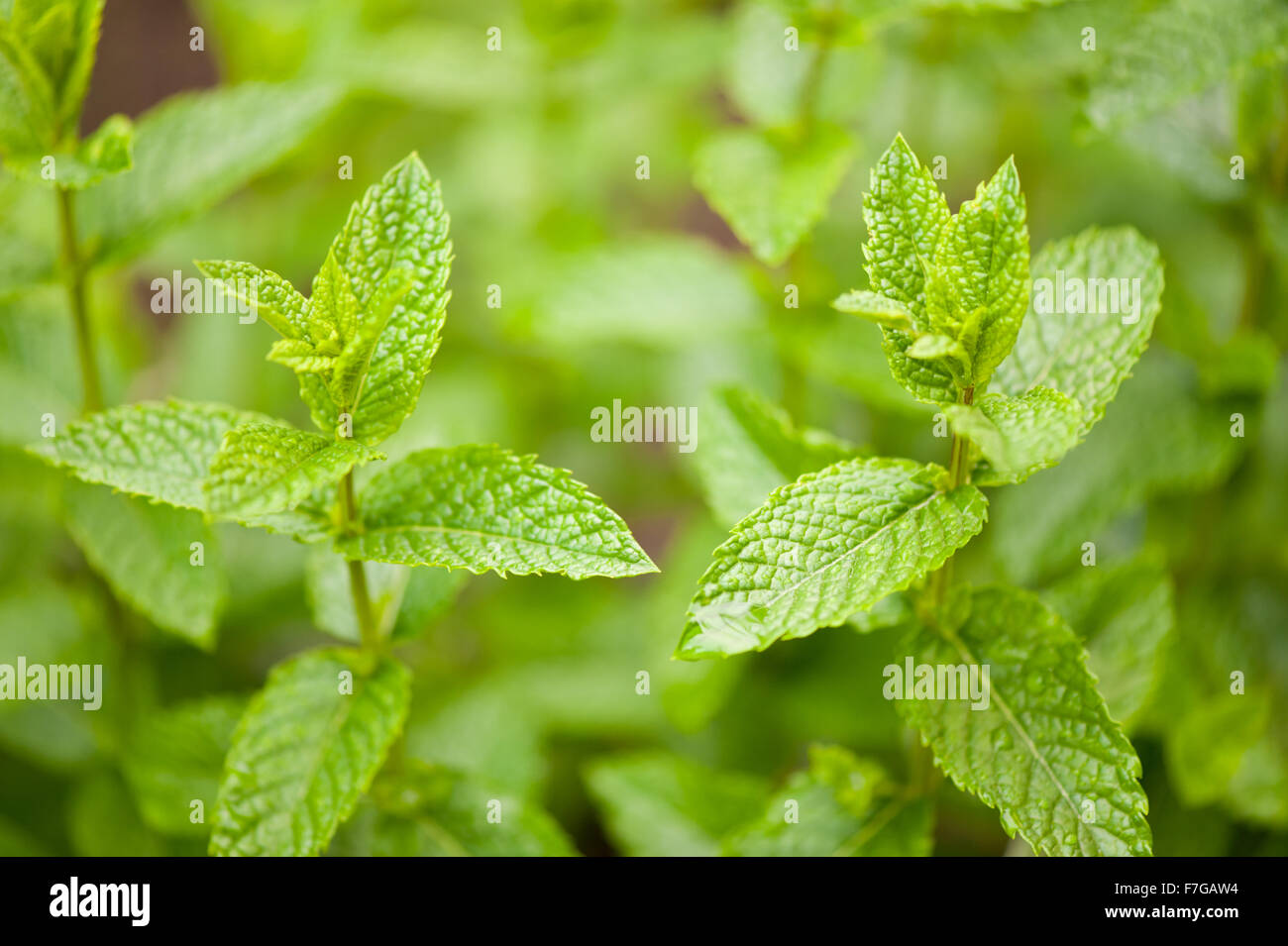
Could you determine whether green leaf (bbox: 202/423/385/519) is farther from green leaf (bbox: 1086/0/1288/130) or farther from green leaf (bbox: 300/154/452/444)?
green leaf (bbox: 1086/0/1288/130)

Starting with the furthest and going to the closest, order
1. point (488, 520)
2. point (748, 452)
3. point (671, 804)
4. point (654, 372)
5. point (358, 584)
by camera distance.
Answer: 1. point (654, 372)
2. point (671, 804)
3. point (748, 452)
4. point (358, 584)
5. point (488, 520)

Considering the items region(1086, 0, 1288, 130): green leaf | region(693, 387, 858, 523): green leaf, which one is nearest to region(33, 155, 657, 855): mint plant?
region(693, 387, 858, 523): green leaf

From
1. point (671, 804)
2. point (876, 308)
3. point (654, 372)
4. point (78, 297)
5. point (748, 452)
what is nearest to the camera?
point (876, 308)

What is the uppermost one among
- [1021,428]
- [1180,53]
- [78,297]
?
[1180,53]

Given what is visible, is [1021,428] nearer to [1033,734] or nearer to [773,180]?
[1033,734]

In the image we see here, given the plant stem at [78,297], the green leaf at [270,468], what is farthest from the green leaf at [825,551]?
the plant stem at [78,297]

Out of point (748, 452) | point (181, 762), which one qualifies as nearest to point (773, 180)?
point (748, 452)

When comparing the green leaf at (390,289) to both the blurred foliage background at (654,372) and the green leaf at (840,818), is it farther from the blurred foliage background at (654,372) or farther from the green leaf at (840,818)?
the green leaf at (840,818)
